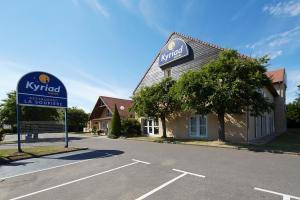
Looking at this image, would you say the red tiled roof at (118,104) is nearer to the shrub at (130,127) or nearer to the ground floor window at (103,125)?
the ground floor window at (103,125)

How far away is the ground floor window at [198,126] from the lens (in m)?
20.5

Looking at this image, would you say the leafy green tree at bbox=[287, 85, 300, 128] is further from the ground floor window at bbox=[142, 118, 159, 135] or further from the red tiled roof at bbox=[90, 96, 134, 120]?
the red tiled roof at bbox=[90, 96, 134, 120]

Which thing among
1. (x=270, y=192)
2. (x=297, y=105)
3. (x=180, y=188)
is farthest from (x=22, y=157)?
(x=297, y=105)

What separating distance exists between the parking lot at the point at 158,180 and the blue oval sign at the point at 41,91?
5.14 meters

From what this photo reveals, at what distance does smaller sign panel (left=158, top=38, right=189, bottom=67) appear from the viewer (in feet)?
76.5

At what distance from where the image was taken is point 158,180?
7.10 meters

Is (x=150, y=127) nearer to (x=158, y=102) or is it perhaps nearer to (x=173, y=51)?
(x=158, y=102)

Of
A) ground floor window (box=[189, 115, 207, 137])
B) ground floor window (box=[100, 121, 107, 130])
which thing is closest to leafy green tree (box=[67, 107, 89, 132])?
ground floor window (box=[100, 121, 107, 130])

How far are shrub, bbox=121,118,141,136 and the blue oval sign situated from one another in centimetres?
1149

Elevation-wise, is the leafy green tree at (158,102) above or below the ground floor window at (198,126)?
above

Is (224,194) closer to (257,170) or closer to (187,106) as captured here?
(257,170)

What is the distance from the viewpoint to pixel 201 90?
15383 millimetres

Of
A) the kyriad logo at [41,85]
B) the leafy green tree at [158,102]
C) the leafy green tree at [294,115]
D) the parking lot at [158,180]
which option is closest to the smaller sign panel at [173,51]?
the leafy green tree at [158,102]

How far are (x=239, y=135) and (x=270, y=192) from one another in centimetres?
1282
